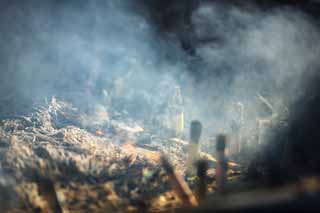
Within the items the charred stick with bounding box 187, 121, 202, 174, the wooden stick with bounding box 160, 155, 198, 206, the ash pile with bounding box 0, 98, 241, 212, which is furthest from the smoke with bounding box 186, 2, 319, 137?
the wooden stick with bounding box 160, 155, 198, 206

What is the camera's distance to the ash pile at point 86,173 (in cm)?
725

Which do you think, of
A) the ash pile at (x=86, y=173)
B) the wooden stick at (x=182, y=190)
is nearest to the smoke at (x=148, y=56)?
the ash pile at (x=86, y=173)

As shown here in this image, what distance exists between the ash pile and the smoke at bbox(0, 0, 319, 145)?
13.6 feet

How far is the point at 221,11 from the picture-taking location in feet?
55.3

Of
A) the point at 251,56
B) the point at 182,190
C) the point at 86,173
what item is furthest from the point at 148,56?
the point at 182,190

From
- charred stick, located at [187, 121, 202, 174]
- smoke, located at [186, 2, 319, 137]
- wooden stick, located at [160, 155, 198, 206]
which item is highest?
smoke, located at [186, 2, 319, 137]

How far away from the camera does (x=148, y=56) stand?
1912cm

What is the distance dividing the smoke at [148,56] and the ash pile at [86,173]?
4158 millimetres

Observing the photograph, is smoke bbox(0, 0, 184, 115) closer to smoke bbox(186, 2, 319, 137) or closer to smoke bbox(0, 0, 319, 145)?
smoke bbox(0, 0, 319, 145)

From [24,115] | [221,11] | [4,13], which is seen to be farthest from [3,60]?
[221,11]

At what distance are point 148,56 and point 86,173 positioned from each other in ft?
39.9

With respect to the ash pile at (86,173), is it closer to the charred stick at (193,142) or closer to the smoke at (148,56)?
the charred stick at (193,142)

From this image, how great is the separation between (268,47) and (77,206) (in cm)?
1317

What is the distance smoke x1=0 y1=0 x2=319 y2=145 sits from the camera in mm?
15422
